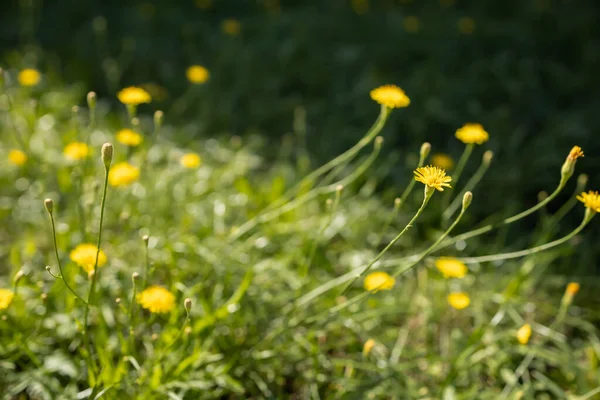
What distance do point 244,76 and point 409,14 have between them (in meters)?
1.51

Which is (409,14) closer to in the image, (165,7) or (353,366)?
(165,7)

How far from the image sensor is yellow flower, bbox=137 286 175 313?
147 cm

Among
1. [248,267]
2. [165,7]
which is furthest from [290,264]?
[165,7]

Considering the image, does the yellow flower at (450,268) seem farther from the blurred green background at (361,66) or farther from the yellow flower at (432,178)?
the yellow flower at (432,178)

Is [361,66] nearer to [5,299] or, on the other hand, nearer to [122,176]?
[122,176]

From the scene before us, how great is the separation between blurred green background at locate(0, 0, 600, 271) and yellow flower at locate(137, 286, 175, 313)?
3.72ft

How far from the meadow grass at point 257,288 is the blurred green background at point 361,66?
352 mm

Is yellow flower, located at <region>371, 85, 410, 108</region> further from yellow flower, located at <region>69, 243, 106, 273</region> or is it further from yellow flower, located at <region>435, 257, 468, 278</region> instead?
yellow flower, located at <region>69, 243, 106, 273</region>

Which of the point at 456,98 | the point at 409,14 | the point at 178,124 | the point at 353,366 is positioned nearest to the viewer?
the point at 353,366

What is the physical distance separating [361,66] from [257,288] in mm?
1999

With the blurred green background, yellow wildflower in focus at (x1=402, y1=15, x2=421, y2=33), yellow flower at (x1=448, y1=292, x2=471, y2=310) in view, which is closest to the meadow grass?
yellow flower at (x1=448, y1=292, x2=471, y2=310)

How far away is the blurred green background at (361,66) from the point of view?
2848 mm

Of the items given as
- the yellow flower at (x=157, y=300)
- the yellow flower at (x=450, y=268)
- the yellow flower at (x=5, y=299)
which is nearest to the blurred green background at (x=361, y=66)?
the yellow flower at (x=450, y=268)

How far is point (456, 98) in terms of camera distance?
315 cm
